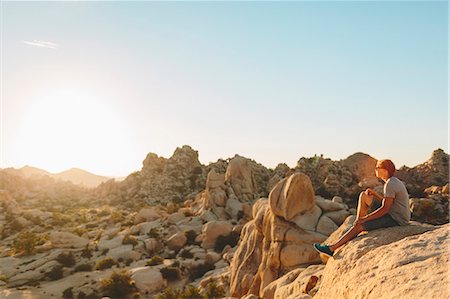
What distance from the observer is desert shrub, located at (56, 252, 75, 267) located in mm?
28939

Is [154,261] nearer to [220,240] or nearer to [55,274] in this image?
[220,240]

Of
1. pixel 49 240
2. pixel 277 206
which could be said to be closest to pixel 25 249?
pixel 49 240

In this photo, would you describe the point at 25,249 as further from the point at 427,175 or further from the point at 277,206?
the point at 427,175

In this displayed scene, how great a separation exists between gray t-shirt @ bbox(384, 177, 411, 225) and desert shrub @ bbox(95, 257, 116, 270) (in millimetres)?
26220

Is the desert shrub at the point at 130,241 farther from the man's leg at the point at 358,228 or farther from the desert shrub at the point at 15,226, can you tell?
the man's leg at the point at 358,228

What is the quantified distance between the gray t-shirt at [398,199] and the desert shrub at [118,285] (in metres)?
20.4

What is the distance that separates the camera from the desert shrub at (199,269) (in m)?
26.9

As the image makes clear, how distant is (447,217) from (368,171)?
2249 cm

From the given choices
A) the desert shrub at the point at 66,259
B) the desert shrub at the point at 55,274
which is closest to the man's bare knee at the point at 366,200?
the desert shrub at the point at 55,274

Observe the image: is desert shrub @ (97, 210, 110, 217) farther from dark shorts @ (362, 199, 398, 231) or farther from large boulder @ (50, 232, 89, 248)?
dark shorts @ (362, 199, 398, 231)

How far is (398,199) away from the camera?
7.68m

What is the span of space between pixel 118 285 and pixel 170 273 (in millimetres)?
4372

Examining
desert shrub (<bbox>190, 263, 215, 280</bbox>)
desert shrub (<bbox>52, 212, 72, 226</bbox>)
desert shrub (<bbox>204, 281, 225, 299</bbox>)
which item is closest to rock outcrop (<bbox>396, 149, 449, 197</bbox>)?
desert shrub (<bbox>190, 263, 215, 280</bbox>)

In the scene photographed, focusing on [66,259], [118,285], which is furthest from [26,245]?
[118,285]
